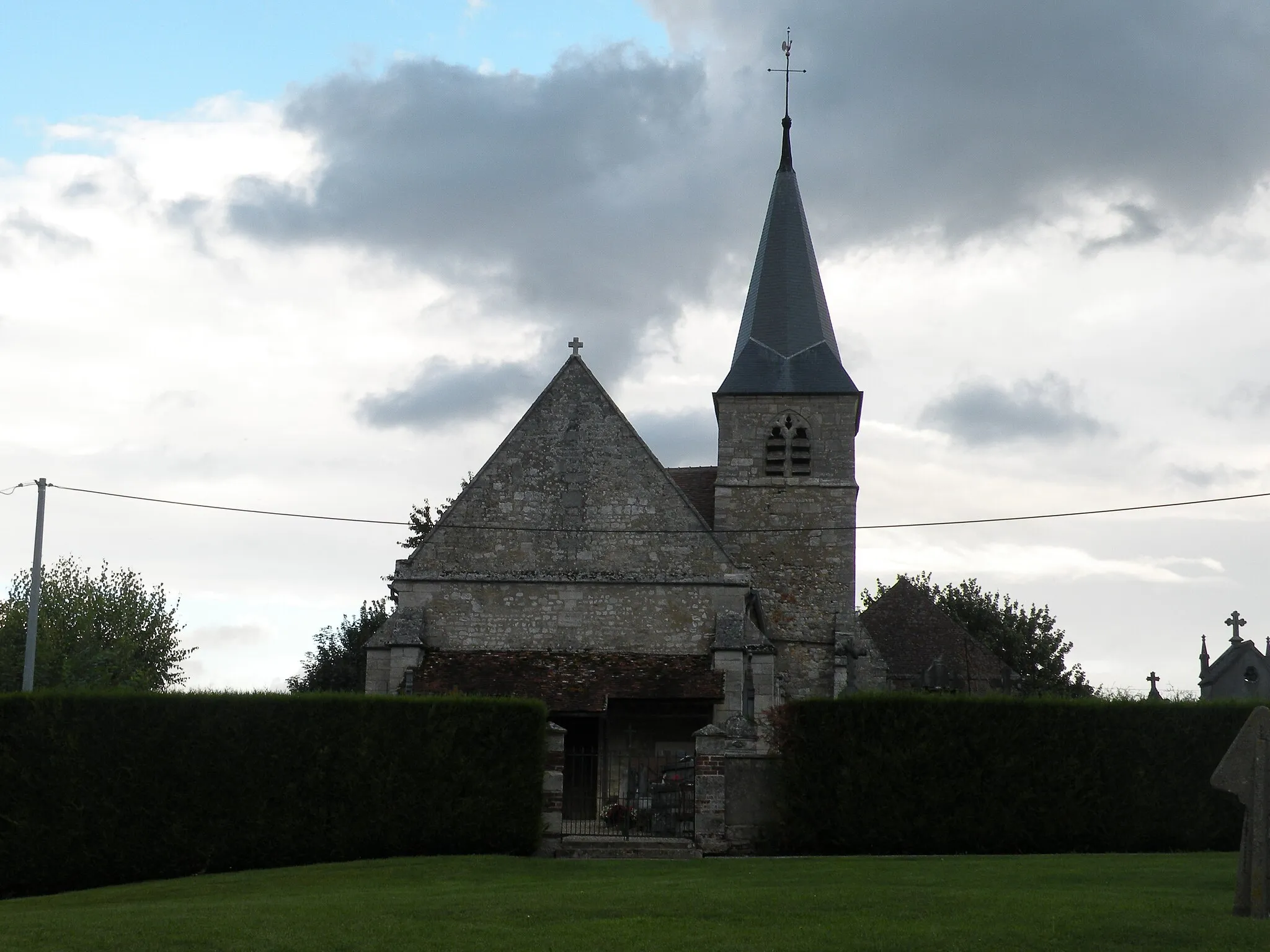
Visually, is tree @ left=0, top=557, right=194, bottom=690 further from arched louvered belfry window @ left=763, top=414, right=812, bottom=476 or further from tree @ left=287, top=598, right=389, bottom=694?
arched louvered belfry window @ left=763, top=414, right=812, bottom=476

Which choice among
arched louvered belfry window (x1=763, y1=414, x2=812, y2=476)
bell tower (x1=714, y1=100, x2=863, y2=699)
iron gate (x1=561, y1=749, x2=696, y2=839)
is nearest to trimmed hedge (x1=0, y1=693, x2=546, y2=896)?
iron gate (x1=561, y1=749, x2=696, y2=839)

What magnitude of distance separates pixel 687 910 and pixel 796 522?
64.6ft

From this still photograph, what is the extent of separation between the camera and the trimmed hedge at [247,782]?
61.2 feet


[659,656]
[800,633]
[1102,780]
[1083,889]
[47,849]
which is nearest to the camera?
[1083,889]

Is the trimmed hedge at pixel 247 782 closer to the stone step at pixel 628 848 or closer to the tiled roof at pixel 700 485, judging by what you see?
the stone step at pixel 628 848

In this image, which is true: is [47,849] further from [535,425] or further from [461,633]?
[535,425]

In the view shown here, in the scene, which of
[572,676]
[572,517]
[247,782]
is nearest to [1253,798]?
[247,782]

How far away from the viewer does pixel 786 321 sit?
32.8 meters

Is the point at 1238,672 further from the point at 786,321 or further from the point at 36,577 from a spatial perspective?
the point at 36,577

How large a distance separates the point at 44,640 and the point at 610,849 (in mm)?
33900

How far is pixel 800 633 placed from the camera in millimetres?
30500

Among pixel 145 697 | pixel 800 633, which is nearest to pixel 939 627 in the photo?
pixel 800 633

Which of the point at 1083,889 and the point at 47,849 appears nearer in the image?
the point at 1083,889

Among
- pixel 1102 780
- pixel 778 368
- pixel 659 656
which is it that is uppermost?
pixel 778 368
